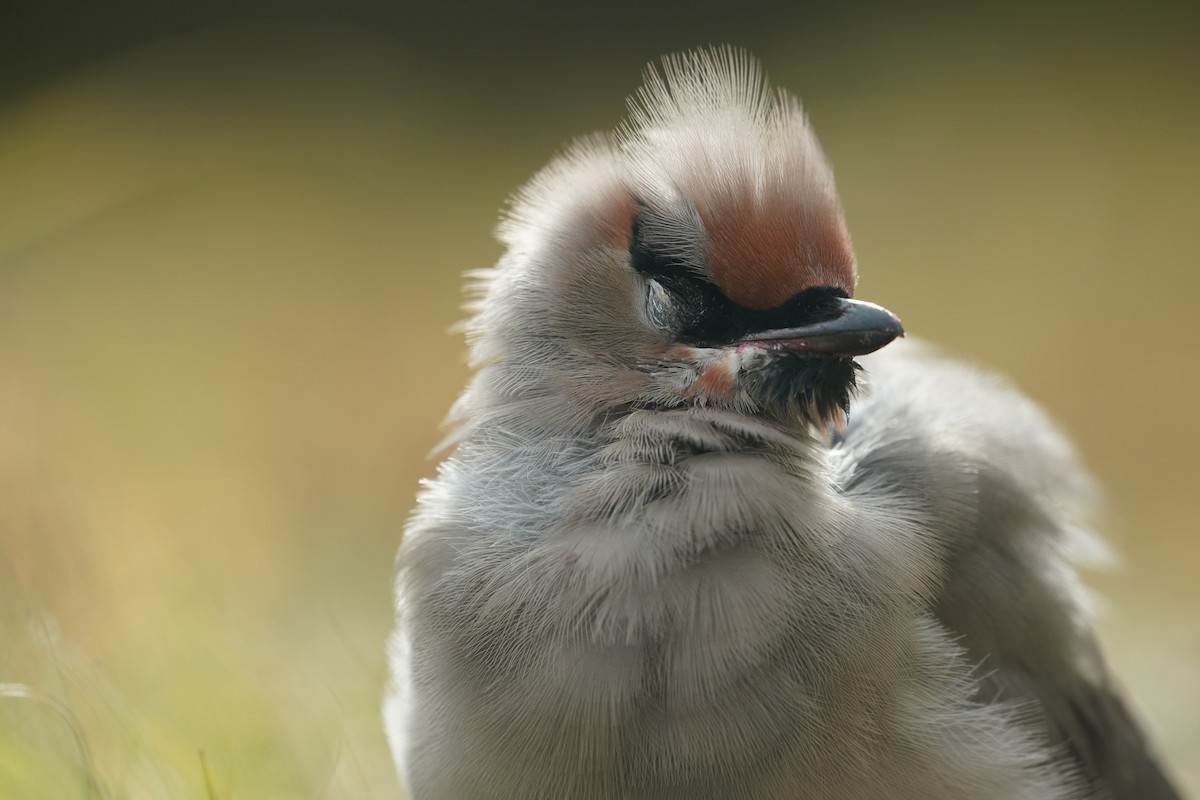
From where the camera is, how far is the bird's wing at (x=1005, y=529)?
3098 millimetres

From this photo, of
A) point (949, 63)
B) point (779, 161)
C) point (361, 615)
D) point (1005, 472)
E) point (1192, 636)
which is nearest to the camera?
point (779, 161)

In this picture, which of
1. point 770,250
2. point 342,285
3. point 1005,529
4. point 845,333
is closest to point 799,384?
point 845,333

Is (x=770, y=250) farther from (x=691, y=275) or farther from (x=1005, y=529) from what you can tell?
(x=1005, y=529)

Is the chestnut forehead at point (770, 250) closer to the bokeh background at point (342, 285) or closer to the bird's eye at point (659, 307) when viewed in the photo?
the bird's eye at point (659, 307)

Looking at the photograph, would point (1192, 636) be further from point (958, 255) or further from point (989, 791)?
point (958, 255)

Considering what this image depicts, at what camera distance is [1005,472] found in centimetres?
338

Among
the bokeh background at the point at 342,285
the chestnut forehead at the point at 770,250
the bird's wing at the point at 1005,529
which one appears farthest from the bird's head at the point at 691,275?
the bokeh background at the point at 342,285

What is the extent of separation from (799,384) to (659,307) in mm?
369

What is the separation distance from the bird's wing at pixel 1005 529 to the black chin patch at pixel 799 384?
0.25 metres

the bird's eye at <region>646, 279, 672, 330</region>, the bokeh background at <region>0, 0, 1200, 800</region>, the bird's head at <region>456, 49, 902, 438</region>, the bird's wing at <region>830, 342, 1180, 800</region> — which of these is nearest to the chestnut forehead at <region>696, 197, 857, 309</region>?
the bird's head at <region>456, 49, 902, 438</region>

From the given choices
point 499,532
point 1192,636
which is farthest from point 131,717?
point 1192,636

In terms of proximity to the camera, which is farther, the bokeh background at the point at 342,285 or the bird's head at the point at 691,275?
the bokeh background at the point at 342,285

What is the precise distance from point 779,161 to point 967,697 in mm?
1327


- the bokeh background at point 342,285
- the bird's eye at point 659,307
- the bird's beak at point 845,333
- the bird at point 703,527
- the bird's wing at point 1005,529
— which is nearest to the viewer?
the bird at point 703,527
